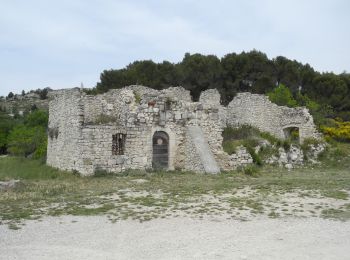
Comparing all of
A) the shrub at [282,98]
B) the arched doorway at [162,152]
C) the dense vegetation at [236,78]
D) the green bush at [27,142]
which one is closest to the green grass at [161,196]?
the arched doorway at [162,152]

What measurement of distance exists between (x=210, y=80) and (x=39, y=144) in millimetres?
17009

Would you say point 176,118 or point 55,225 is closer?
point 55,225

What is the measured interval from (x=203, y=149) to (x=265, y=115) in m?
11.0

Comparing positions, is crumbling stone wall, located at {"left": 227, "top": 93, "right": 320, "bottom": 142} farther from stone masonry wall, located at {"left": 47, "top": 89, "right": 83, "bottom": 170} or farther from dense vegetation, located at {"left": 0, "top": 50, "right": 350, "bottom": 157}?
stone masonry wall, located at {"left": 47, "top": 89, "right": 83, "bottom": 170}

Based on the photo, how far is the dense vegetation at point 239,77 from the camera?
38.3 metres

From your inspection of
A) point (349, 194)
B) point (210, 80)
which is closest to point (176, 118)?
point (349, 194)

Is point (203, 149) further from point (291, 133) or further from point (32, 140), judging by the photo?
point (32, 140)

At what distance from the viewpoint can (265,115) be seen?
26.9 metres

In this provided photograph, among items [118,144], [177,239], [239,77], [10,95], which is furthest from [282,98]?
[10,95]

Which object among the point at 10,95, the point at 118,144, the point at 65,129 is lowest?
the point at 118,144

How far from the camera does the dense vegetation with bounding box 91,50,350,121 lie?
38344 millimetres

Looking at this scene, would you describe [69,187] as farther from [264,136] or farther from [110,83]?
[110,83]

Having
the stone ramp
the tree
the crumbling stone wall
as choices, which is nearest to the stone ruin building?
the stone ramp

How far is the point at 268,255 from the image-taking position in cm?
599
